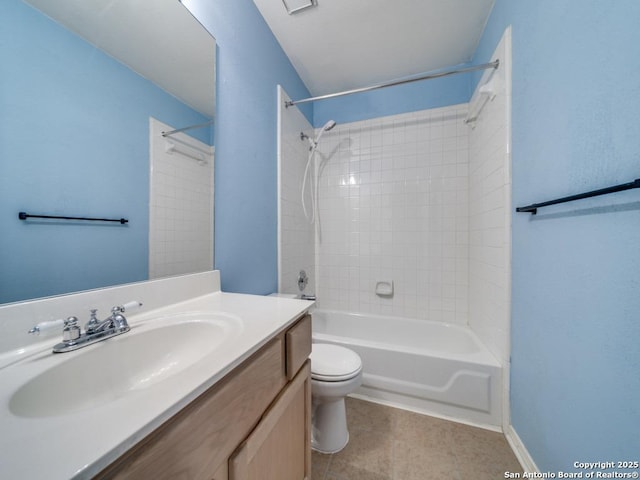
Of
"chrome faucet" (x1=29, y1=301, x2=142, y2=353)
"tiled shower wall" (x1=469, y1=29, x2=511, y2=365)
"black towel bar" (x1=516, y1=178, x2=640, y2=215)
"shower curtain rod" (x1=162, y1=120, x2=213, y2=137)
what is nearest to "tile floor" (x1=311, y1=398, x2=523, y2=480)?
"tiled shower wall" (x1=469, y1=29, x2=511, y2=365)

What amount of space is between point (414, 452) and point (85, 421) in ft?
4.60

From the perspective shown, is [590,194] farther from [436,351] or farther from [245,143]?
[245,143]

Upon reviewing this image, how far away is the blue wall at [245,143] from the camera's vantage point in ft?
3.88

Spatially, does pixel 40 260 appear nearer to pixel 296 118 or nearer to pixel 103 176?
pixel 103 176

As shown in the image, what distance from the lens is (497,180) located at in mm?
1352

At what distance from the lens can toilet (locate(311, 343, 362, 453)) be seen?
111 centimetres

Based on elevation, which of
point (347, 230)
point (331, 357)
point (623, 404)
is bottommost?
point (331, 357)

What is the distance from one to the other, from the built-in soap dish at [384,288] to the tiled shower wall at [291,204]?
0.63 metres

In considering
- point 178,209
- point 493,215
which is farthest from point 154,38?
point 493,215

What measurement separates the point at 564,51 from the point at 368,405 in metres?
1.93

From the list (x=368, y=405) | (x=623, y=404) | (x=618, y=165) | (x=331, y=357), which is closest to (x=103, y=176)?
(x=331, y=357)

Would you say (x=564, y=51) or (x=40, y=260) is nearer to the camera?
(x=40, y=260)

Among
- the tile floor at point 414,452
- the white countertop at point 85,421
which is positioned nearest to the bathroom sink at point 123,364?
the white countertop at point 85,421

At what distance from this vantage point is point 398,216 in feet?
6.85
